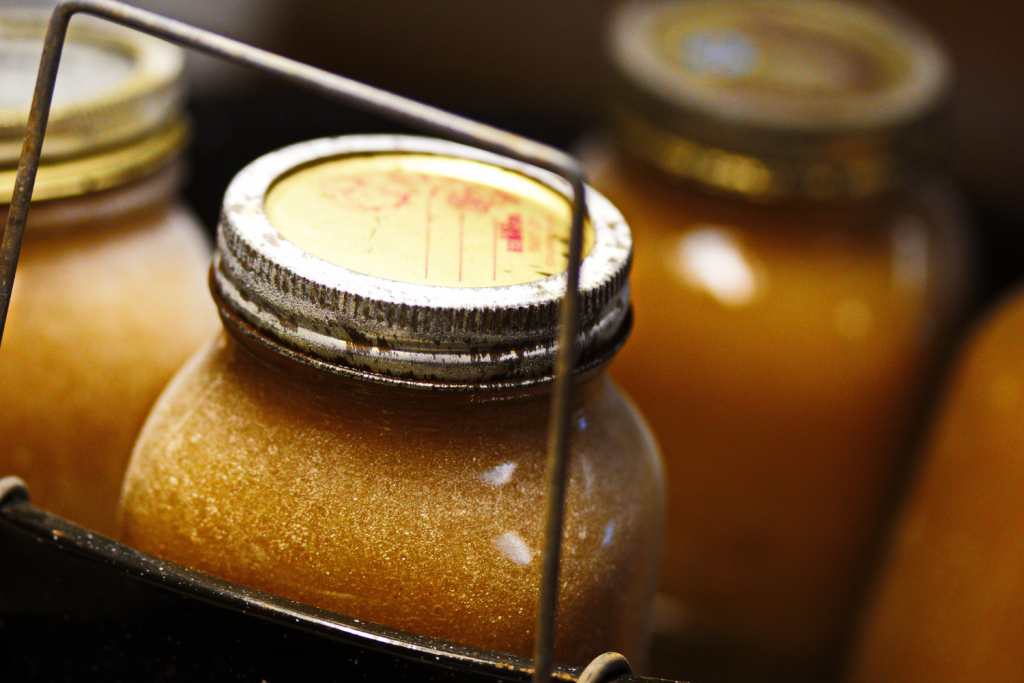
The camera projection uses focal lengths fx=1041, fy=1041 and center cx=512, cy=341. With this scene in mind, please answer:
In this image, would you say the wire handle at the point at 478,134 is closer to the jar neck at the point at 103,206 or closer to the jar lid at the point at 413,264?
the jar lid at the point at 413,264

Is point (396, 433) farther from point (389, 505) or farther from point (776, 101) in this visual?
point (776, 101)

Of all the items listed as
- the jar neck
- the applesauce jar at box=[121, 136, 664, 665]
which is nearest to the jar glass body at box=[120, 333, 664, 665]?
the applesauce jar at box=[121, 136, 664, 665]

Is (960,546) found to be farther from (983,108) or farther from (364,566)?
(983,108)

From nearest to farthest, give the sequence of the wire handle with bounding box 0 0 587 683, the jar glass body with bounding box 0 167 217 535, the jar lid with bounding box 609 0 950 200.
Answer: the wire handle with bounding box 0 0 587 683 < the jar glass body with bounding box 0 167 217 535 < the jar lid with bounding box 609 0 950 200

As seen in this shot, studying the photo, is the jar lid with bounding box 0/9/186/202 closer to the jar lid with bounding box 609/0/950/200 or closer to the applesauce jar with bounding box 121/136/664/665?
the applesauce jar with bounding box 121/136/664/665

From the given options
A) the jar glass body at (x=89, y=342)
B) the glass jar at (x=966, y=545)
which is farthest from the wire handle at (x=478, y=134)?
the glass jar at (x=966, y=545)

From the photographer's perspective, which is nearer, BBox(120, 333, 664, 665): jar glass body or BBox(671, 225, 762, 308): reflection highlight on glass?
BBox(120, 333, 664, 665): jar glass body

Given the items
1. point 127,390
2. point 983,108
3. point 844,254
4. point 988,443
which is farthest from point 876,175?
point 983,108

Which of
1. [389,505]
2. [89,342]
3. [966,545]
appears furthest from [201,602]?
[966,545]
